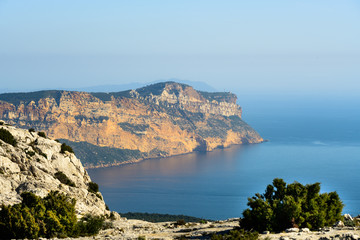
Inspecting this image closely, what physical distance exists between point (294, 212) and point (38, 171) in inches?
895

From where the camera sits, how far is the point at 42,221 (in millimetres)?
29188

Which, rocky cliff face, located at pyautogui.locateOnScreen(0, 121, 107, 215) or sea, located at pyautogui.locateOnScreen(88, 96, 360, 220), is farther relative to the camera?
sea, located at pyautogui.locateOnScreen(88, 96, 360, 220)

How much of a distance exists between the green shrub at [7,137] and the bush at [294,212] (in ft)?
78.1

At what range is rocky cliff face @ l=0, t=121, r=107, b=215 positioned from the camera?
3891 centimetres

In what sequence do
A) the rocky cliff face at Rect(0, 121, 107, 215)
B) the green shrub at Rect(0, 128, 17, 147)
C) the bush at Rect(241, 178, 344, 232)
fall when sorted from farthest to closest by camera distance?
the green shrub at Rect(0, 128, 17, 147)
the rocky cliff face at Rect(0, 121, 107, 215)
the bush at Rect(241, 178, 344, 232)

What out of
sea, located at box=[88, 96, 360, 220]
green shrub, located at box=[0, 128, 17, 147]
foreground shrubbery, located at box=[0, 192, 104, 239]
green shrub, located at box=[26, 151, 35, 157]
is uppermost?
green shrub, located at box=[0, 128, 17, 147]

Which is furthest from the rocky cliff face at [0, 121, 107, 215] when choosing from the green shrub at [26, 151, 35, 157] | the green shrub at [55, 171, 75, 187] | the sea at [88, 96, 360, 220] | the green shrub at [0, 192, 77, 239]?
the sea at [88, 96, 360, 220]

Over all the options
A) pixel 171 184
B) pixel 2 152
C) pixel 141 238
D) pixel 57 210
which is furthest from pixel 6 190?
pixel 171 184

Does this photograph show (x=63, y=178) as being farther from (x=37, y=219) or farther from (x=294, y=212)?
(x=294, y=212)

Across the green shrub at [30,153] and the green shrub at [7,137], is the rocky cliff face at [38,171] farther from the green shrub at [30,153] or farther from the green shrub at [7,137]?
the green shrub at [7,137]

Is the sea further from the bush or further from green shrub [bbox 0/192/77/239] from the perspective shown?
green shrub [bbox 0/192/77/239]

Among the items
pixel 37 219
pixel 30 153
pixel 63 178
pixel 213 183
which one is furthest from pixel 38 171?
pixel 213 183

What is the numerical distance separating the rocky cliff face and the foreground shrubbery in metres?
5.44

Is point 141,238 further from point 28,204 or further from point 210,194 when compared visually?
point 210,194
